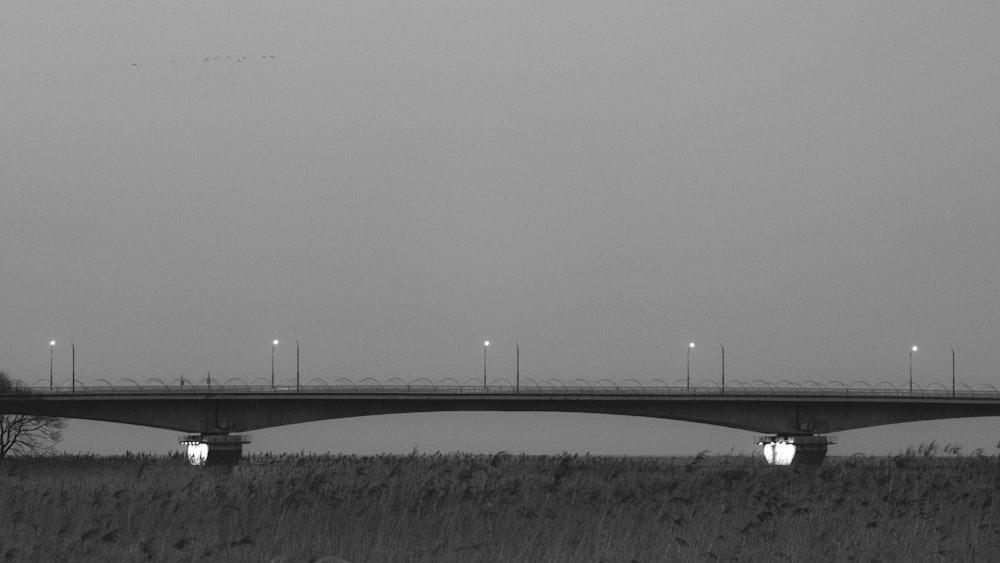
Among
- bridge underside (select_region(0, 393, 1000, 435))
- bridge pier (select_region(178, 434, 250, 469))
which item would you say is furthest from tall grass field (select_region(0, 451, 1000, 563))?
bridge underside (select_region(0, 393, 1000, 435))

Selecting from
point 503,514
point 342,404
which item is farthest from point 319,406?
point 503,514

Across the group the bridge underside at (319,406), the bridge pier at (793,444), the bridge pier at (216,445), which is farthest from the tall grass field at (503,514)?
the bridge pier at (793,444)

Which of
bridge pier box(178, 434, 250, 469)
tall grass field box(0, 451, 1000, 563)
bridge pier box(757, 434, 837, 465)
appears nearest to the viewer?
tall grass field box(0, 451, 1000, 563)

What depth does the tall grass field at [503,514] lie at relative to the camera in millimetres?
13539

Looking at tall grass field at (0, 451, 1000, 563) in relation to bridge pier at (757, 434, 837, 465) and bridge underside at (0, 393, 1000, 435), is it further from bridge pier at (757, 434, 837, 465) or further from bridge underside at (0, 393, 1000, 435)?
bridge pier at (757, 434, 837, 465)

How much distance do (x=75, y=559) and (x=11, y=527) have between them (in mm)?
2144

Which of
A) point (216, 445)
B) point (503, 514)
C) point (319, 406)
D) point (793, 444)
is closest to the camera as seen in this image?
point (503, 514)

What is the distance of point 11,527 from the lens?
46.0ft

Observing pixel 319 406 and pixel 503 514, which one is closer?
pixel 503 514

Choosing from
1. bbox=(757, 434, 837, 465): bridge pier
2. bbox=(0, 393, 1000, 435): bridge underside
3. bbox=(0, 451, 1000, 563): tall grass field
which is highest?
bbox=(0, 451, 1000, 563): tall grass field

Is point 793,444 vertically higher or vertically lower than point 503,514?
lower

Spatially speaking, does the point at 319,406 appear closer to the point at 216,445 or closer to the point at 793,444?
the point at 216,445

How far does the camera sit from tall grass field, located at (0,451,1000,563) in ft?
44.4

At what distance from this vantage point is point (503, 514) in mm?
15844
